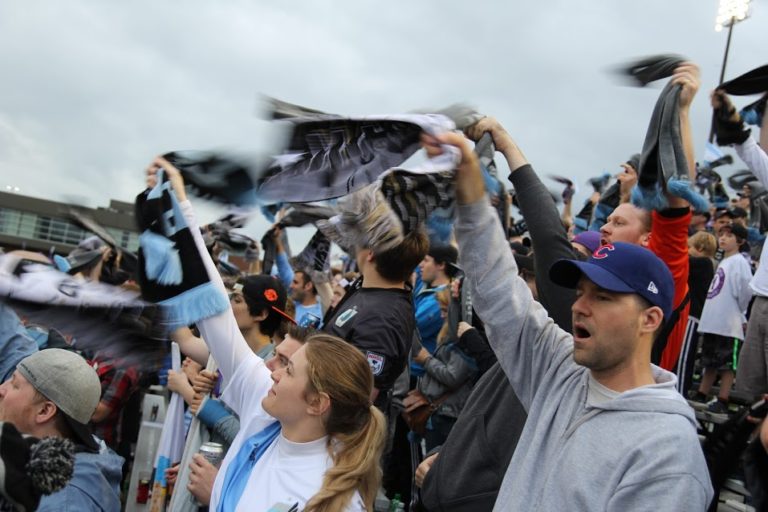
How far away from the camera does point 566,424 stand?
7.47 ft

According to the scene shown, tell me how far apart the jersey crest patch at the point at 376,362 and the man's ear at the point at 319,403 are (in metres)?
0.79

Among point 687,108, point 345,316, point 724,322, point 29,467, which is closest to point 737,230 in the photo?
point 724,322

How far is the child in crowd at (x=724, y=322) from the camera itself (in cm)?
670

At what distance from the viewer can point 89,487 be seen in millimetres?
3248

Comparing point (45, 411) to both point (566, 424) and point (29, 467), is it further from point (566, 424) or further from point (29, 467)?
point (566, 424)

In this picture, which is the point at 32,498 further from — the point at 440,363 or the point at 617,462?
the point at 440,363

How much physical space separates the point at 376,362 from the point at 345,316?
334 mm

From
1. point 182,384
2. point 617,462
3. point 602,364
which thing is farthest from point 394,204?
point 182,384

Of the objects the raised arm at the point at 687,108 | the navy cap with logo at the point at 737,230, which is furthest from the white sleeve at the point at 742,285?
the raised arm at the point at 687,108

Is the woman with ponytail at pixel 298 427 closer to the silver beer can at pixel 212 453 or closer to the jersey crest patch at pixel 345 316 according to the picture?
the silver beer can at pixel 212 453

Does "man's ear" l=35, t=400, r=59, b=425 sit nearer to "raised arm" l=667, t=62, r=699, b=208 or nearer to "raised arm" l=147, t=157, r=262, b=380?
"raised arm" l=147, t=157, r=262, b=380

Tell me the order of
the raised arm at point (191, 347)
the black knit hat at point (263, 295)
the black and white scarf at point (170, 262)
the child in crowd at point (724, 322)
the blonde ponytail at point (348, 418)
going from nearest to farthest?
the black and white scarf at point (170, 262) → the blonde ponytail at point (348, 418) → the raised arm at point (191, 347) → the black knit hat at point (263, 295) → the child in crowd at point (724, 322)

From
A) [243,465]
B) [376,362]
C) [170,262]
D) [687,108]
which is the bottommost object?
[243,465]

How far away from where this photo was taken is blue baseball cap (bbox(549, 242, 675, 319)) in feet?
7.65
